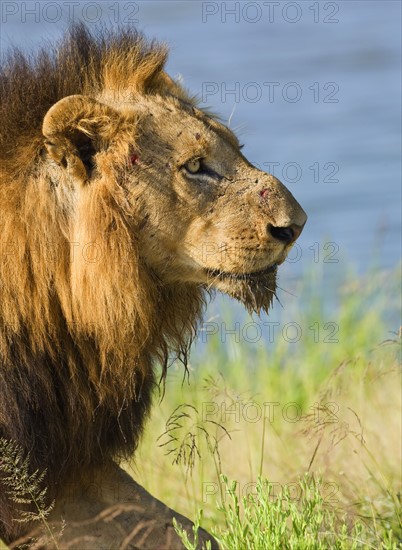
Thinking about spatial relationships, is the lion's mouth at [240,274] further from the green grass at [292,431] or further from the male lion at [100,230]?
the green grass at [292,431]

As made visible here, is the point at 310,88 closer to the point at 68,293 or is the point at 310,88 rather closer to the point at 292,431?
the point at 292,431

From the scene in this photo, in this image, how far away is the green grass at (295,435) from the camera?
4543 mm

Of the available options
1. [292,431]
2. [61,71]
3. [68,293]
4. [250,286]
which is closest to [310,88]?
[292,431]

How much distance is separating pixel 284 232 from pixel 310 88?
14222 millimetres

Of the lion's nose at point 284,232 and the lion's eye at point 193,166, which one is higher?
the lion's eye at point 193,166

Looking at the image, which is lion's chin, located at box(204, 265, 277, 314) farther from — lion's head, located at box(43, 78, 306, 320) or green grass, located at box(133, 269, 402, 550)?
green grass, located at box(133, 269, 402, 550)

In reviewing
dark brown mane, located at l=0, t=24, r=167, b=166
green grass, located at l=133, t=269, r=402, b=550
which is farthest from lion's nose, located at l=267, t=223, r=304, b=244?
dark brown mane, located at l=0, t=24, r=167, b=166

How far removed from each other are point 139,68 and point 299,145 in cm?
1129

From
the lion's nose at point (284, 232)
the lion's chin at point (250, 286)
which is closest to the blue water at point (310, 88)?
the lion's chin at point (250, 286)

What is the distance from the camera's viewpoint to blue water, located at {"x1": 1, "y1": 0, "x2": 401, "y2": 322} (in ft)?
46.4

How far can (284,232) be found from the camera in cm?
472

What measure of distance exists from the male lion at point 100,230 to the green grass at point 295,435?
46 centimetres

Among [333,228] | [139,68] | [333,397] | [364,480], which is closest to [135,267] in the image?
[139,68]

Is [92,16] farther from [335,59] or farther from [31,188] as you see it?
[31,188]
